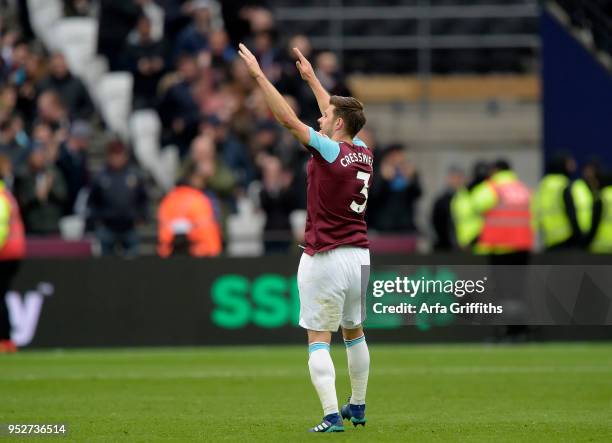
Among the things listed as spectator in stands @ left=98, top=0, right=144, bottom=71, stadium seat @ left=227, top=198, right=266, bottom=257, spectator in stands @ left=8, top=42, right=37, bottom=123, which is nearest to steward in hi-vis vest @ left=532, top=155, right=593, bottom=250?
stadium seat @ left=227, top=198, right=266, bottom=257

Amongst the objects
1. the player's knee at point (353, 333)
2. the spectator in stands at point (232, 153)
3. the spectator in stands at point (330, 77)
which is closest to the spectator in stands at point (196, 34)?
the spectator in stands at point (232, 153)

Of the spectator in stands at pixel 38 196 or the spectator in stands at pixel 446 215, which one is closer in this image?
the spectator in stands at pixel 38 196

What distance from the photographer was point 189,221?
2069 centimetres

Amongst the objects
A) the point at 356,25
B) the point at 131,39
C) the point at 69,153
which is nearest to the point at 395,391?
the point at 69,153

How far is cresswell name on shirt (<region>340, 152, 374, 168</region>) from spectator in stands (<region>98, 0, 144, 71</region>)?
15.3 m

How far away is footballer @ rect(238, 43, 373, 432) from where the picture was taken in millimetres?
10289

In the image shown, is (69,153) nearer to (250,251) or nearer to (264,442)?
(250,251)

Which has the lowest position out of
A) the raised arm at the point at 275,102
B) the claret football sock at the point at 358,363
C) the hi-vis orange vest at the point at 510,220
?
the hi-vis orange vest at the point at 510,220

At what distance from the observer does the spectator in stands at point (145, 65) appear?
24.4 metres

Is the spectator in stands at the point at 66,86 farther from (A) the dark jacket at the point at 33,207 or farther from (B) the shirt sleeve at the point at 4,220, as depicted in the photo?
(B) the shirt sleeve at the point at 4,220

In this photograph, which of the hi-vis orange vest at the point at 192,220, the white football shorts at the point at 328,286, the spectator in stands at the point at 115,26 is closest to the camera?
the white football shorts at the point at 328,286

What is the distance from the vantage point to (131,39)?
25.1 meters

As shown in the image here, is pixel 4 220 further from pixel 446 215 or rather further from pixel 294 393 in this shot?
pixel 446 215
